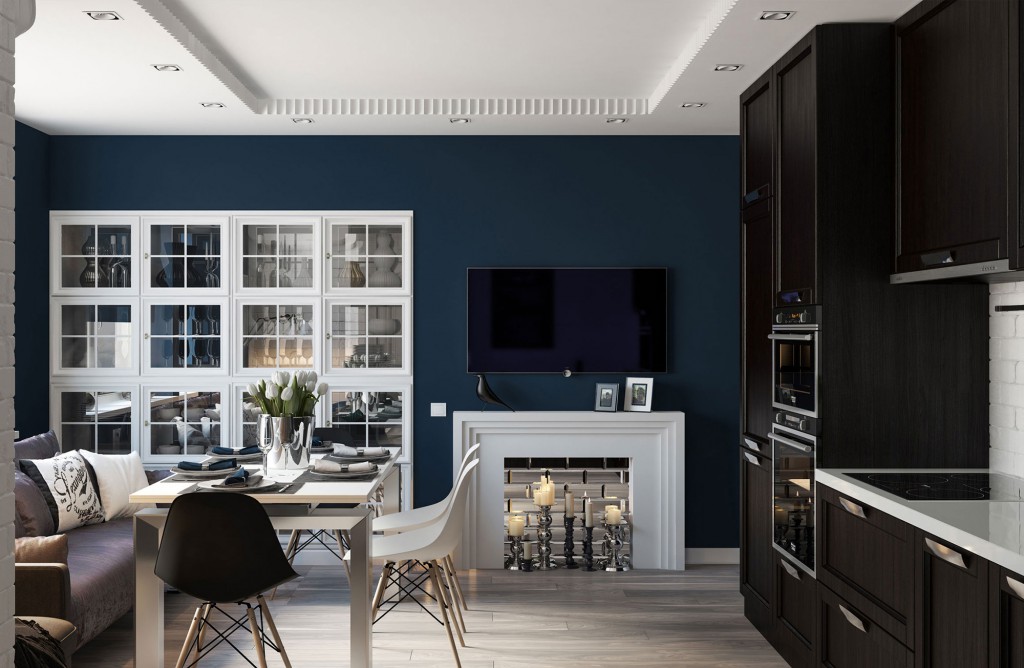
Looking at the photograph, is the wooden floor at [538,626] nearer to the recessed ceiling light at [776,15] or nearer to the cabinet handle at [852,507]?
the cabinet handle at [852,507]

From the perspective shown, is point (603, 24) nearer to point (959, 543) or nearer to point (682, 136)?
point (682, 136)

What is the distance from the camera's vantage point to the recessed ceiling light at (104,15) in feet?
10.6

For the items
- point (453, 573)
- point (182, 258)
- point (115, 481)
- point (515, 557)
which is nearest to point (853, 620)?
point (453, 573)

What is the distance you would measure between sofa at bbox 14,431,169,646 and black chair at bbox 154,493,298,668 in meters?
0.50

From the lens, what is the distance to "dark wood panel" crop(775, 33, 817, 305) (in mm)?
3162

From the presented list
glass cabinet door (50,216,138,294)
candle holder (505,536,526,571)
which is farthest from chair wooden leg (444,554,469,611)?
glass cabinet door (50,216,138,294)

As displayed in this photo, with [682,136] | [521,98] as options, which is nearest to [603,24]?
[521,98]

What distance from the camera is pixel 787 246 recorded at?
3.44 m

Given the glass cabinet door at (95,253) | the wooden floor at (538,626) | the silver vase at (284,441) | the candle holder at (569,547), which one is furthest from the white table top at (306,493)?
the glass cabinet door at (95,253)

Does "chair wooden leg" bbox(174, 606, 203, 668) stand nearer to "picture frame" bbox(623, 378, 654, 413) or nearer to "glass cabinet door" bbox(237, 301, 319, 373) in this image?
"glass cabinet door" bbox(237, 301, 319, 373)

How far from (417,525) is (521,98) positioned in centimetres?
250

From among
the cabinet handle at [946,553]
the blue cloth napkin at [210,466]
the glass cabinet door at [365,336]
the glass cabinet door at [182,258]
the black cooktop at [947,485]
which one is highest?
the glass cabinet door at [182,258]

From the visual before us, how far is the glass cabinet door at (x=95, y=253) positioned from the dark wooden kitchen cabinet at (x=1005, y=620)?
492cm

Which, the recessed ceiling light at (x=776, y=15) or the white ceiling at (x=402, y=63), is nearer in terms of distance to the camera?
the recessed ceiling light at (x=776, y=15)
